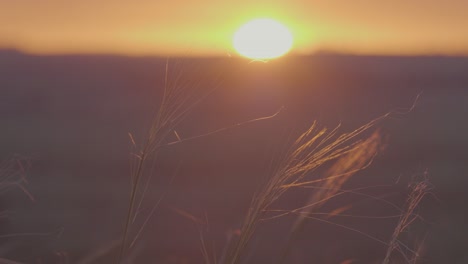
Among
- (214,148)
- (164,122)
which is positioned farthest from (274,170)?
(214,148)

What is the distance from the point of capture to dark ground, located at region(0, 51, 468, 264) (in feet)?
13.3

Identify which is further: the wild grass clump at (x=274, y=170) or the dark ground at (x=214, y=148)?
Answer: the dark ground at (x=214, y=148)

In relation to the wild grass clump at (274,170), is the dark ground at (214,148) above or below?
below

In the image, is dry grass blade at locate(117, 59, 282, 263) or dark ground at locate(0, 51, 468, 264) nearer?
dry grass blade at locate(117, 59, 282, 263)

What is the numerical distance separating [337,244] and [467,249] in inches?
35.4

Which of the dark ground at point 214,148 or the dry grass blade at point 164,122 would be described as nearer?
the dry grass blade at point 164,122

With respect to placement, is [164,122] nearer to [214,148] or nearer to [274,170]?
[274,170]

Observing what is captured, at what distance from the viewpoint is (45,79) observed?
46.6ft

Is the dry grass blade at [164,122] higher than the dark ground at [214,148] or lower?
higher

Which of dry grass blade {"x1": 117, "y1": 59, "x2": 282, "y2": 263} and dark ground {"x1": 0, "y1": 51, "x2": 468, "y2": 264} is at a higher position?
dry grass blade {"x1": 117, "y1": 59, "x2": 282, "y2": 263}

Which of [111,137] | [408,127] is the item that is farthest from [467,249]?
[111,137]

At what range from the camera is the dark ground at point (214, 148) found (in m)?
4.05

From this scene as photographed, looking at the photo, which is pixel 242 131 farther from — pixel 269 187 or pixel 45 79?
pixel 269 187

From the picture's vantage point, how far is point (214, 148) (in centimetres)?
912
